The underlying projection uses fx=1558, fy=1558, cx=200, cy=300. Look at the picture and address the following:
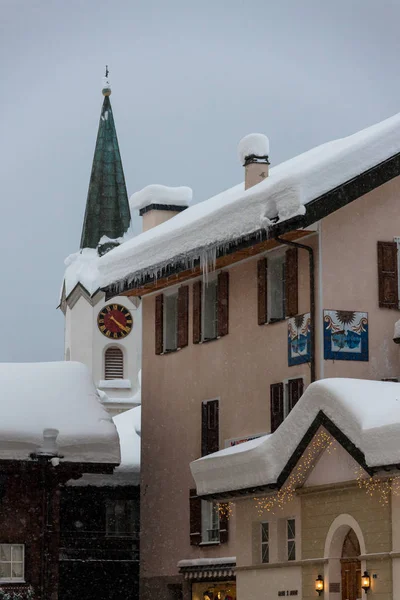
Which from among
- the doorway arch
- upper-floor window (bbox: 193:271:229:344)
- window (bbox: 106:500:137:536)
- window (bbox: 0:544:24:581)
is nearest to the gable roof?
window (bbox: 106:500:137:536)

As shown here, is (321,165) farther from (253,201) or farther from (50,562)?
(50,562)

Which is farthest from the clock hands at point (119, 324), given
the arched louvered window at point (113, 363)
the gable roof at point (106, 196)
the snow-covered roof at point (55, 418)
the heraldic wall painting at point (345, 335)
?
the heraldic wall painting at point (345, 335)

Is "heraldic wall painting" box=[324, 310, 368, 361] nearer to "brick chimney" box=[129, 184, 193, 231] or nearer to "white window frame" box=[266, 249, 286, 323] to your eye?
"white window frame" box=[266, 249, 286, 323]

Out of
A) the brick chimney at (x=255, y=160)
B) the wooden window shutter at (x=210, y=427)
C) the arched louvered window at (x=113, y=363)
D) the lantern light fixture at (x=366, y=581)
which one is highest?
the arched louvered window at (x=113, y=363)

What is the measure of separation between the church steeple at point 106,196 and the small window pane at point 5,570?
3864 cm

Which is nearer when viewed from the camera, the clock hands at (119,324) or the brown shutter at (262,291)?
the brown shutter at (262,291)

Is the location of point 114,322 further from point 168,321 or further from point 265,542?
point 265,542

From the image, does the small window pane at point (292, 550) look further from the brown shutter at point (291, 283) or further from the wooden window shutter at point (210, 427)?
the wooden window shutter at point (210, 427)

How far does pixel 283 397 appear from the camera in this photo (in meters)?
29.6

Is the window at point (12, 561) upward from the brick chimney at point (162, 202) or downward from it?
downward

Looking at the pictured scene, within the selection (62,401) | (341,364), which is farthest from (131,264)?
(341,364)

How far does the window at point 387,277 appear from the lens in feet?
94.5

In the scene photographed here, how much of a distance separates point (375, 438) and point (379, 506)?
51.5 inches

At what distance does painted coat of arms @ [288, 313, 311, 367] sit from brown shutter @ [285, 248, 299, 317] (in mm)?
189
